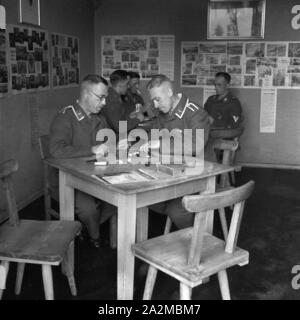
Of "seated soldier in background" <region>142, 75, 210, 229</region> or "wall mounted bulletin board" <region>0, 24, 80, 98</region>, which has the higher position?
"wall mounted bulletin board" <region>0, 24, 80, 98</region>

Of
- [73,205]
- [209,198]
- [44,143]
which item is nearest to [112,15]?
[44,143]

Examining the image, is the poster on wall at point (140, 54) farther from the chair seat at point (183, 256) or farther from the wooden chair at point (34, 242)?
the chair seat at point (183, 256)

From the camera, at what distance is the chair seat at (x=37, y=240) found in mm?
2100

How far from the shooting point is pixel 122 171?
2500 mm

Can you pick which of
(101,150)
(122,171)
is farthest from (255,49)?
(122,171)

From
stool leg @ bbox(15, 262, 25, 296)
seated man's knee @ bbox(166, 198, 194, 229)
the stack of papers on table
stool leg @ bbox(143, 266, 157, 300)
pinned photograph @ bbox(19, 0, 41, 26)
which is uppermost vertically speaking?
pinned photograph @ bbox(19, 0, 41, 26)

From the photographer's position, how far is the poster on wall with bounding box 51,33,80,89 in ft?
15.6

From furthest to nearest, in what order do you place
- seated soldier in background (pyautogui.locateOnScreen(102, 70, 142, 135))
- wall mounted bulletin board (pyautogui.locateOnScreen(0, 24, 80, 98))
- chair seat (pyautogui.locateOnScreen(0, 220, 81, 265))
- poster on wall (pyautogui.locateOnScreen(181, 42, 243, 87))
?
poster on wall (pyautogui.locateOnScreen(181, 42, 243, 87)) → seated soldier in background (pyautogui.locateOnScreen(102, 70, 142, 135)) → wall mounted bulletin board (pyautogui.locateOnScreen(0, 24, 80, 98)) → chair seat (pyautogui.locateOnScreen(0, 220, 81, 265))

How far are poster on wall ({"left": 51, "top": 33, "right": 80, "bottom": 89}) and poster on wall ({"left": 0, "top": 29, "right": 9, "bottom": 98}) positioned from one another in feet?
3.32

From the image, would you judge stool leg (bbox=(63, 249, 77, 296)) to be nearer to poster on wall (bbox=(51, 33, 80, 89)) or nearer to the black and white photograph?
the black and white photograph

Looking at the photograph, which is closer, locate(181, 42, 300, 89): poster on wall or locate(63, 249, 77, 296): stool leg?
locate(63, 249, 77, 296): stool leg

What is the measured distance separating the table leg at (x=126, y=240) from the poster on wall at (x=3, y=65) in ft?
6.56

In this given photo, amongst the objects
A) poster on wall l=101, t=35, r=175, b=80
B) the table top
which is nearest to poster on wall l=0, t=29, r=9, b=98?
the table top
